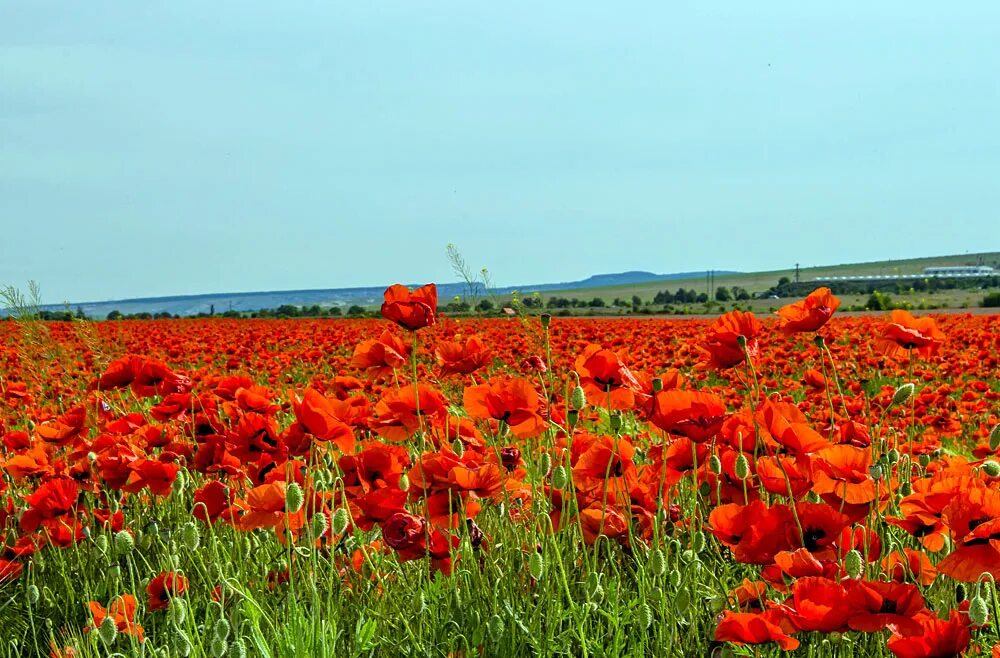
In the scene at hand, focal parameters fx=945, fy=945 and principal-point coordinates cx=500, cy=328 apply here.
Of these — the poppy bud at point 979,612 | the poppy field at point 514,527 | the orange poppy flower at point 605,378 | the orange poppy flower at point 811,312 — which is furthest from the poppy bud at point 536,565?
the orange poppy flower at point 811,312

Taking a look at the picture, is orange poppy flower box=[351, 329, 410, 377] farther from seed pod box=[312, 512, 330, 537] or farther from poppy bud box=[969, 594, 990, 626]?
poppy bud box=[969, 594, 990, 626]

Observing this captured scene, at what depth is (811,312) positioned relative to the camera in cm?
208

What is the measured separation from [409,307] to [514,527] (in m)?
0.59

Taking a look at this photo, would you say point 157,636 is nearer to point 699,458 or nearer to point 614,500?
point 614,500

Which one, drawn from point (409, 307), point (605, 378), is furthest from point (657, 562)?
point (409, 307)

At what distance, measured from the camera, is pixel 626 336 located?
7859 millimetres

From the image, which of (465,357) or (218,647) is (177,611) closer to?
(218,647)

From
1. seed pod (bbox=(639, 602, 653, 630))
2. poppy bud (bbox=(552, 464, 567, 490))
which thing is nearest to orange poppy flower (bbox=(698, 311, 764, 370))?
poppy bud (bbox=(552, 464, 567, 490))

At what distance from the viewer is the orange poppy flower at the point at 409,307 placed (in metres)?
2.12

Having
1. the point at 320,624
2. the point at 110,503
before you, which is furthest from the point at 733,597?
the point at 110,503

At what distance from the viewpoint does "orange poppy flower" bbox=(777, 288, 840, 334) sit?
2.07 metres

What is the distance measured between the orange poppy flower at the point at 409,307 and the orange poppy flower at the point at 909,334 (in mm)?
1077

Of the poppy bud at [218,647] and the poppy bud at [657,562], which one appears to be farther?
the poppy bud at [657,562]

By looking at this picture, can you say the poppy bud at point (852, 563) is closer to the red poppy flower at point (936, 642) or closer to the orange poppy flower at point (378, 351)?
the red poppy flower at point (936, 642)
